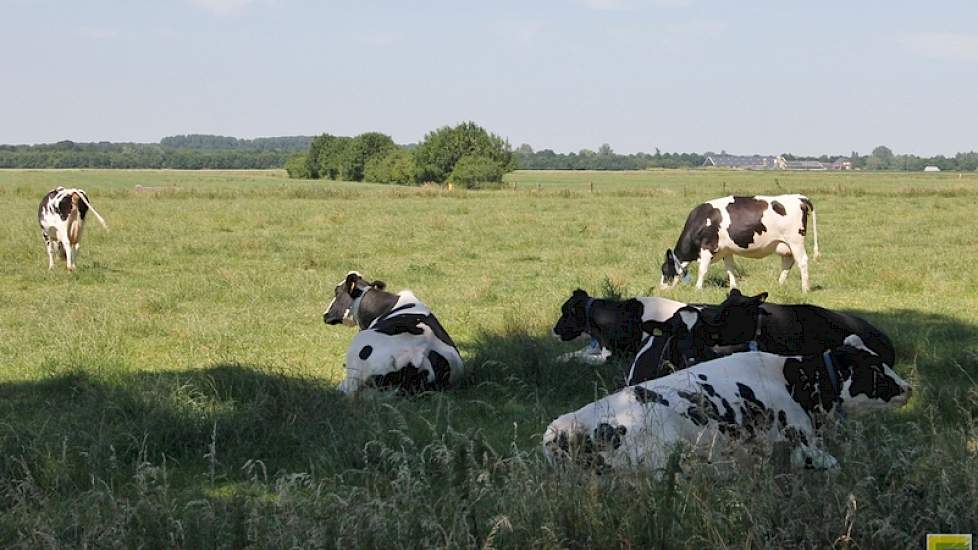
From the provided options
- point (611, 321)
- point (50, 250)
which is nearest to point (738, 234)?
point (611, 321)

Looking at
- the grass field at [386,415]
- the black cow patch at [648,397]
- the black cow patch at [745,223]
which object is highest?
the black cow patch at [745,223]

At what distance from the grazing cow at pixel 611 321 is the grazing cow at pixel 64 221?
10658mm

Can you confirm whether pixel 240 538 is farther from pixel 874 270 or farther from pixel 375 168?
pixel 375 168

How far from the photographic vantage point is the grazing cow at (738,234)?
1477 cm

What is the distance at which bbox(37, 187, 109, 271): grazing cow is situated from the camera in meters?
16.9

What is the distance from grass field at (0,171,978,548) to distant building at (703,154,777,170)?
489ft

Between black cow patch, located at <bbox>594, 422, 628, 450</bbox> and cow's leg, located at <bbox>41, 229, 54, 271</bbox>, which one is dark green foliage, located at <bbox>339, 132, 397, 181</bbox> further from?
black cow patch, located at <bbox>594, 422, 628, 450</bbox>

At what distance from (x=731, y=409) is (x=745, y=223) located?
33.2 ft

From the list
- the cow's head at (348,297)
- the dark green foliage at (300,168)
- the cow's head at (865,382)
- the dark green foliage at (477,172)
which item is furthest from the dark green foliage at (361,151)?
the cow's head at (865,382)

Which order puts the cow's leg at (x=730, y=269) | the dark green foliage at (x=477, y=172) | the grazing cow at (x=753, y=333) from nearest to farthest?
the grazing cow at (x=753, y=333)
the cow's leg at (x=730, y=269)
the dark green foliage at (x=477, y=172)

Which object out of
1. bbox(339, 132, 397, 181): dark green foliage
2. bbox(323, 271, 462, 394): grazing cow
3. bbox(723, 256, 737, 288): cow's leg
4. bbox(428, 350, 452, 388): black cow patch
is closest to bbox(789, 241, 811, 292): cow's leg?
bbox(723, 256, 737, 288): cow's leg

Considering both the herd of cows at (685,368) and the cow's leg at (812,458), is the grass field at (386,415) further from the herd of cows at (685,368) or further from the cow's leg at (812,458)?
the herd of cows at (685,368)

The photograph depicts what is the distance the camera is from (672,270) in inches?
583

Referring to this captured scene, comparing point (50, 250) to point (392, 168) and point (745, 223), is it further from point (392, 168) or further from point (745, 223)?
point (392, 168)
